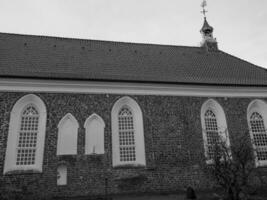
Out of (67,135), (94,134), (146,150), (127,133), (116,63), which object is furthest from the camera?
(116,63)

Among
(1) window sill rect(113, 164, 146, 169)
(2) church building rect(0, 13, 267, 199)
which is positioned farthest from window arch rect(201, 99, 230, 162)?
(1) window sill rect(113, 164, 146, 169)

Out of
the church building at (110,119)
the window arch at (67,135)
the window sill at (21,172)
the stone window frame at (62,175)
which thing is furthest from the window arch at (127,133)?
the window sill at (21,172)

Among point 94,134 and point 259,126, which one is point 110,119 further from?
point 259,126

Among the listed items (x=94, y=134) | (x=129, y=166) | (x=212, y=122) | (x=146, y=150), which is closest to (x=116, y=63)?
Result: (x=94, y=134)

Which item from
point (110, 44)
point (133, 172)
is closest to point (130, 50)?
point (110, 44)

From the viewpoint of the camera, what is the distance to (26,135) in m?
13.6

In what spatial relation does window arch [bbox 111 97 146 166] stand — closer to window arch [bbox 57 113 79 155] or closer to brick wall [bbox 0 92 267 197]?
brick wall [bbox 0 92 267 197]

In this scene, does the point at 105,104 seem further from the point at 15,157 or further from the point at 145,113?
the point at 15,157

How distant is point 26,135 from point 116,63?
301 inches

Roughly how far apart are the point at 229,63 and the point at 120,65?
9.55 metres

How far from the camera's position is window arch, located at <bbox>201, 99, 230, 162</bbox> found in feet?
51.4

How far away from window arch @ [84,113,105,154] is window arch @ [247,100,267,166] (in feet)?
33.1

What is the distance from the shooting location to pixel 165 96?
15.8 m

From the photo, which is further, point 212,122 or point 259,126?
point 259,126
